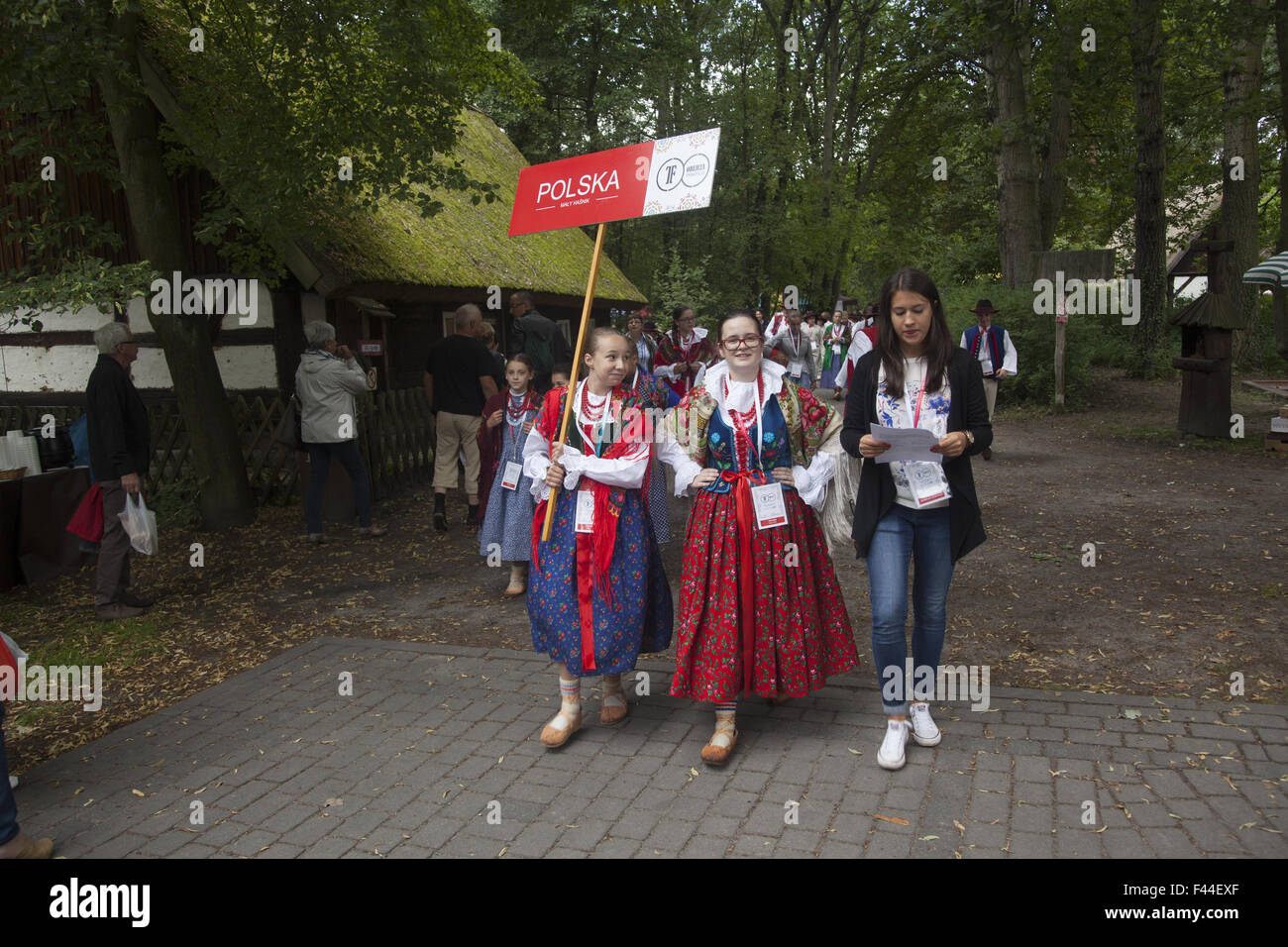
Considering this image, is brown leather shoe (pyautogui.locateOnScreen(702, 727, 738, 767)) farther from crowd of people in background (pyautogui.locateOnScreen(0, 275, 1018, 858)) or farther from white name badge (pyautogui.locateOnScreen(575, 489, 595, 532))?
white name badge (pyautogui.locateOnScreen(575, 489, 595, 532))

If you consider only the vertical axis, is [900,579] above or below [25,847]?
above

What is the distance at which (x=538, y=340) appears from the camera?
9445 mm

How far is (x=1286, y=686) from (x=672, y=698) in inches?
117

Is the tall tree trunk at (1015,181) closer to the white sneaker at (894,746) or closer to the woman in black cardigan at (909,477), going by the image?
the woman in black cardigan at (909,477)

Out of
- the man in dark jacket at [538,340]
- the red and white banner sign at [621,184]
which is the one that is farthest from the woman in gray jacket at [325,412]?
Answer: the red and white banner sign at [621,184]

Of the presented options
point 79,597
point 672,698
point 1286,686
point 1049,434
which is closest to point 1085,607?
point 1286,686

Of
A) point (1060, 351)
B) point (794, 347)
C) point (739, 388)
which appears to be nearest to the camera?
point (739, 388)

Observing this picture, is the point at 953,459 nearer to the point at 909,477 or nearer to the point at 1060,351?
the point at 909,477

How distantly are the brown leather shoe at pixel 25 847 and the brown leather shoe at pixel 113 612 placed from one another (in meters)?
3.61

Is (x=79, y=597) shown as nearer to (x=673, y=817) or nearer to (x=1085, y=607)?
(x=673, y=817)

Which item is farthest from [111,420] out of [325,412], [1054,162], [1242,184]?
[1054,162]

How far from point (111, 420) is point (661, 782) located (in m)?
4.77

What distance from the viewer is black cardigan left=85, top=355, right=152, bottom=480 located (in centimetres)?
665

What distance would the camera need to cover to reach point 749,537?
4316 millimetres
